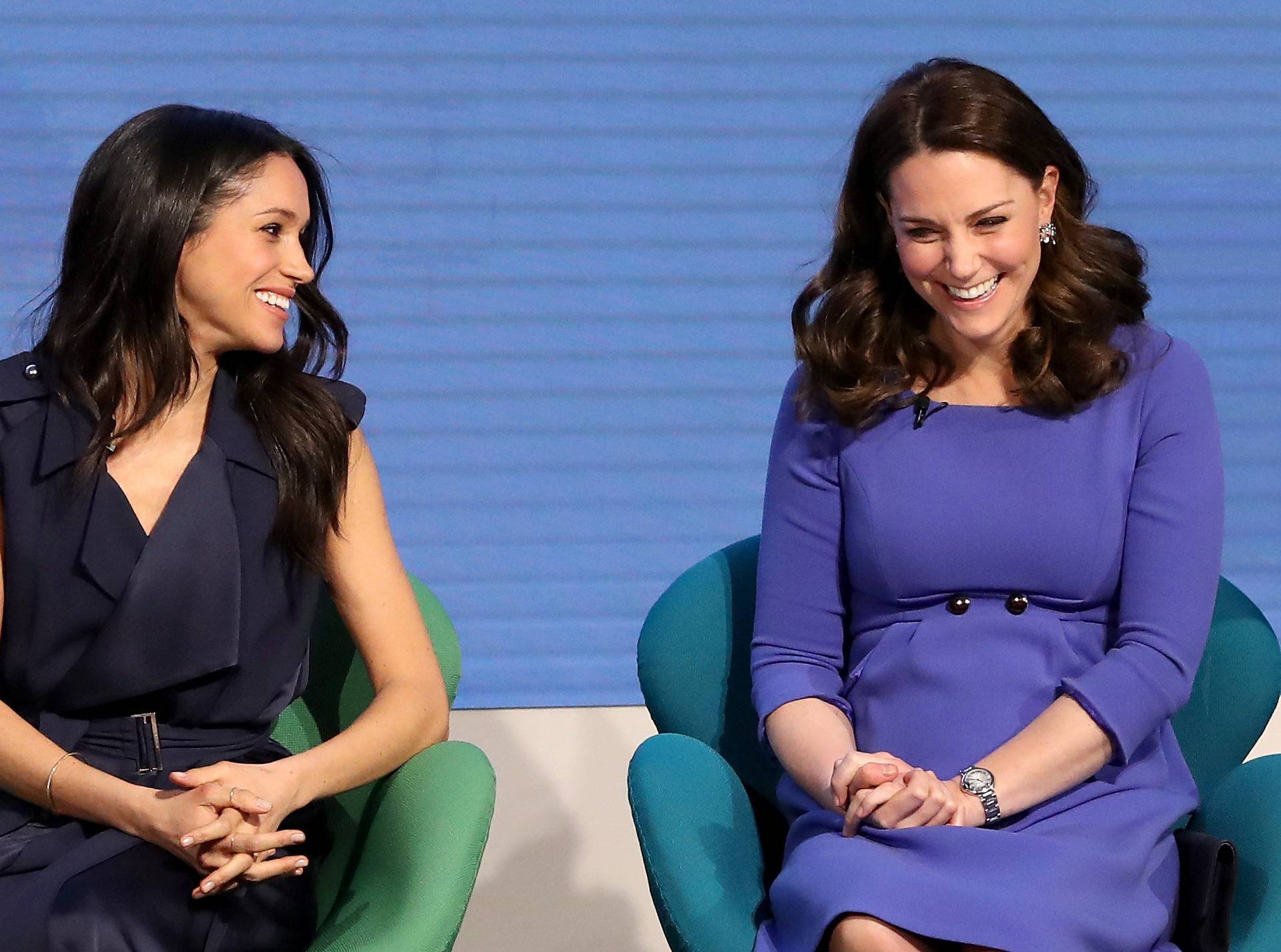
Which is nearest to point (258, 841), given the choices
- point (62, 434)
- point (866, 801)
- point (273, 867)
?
point (273, 867)

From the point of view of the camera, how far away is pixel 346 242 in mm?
3816

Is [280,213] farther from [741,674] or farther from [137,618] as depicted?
[741,674]


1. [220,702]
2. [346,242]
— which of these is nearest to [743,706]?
[220,702]

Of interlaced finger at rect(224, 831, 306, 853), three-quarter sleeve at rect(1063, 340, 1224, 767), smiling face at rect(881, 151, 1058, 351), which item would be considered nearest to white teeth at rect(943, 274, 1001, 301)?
smiling face at rect(881, 151, 1058, 351)

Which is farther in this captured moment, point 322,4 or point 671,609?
point 322,4

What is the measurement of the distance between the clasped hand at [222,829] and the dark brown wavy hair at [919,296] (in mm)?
879

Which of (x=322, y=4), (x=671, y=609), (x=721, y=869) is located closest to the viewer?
(x=721, y=869)

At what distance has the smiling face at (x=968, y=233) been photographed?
2197 mm

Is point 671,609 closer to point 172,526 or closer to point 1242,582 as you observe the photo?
point 172,526

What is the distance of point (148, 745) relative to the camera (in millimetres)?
2211

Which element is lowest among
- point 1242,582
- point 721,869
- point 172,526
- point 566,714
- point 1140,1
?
point 566,714

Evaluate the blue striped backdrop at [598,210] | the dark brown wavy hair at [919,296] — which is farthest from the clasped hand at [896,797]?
the blue striped backdrop at [598,210]

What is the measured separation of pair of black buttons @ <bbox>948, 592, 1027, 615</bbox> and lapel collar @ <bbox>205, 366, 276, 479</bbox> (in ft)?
2.91

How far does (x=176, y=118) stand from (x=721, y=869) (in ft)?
Result: 3.82
